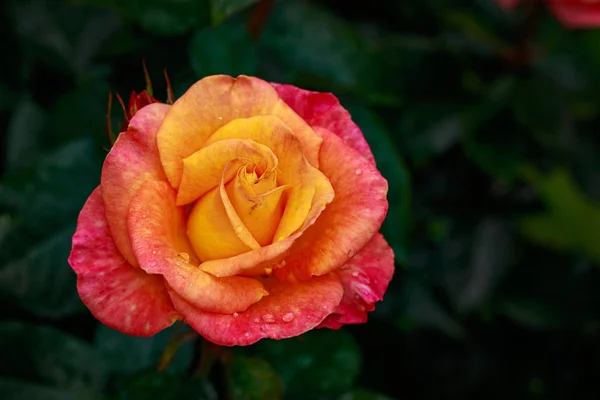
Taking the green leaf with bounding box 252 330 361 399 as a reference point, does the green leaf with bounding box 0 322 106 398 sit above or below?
above

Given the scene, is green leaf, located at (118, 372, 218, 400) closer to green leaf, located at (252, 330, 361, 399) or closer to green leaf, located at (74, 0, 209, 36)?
green leaf, located at (252, 330, 361, 399)

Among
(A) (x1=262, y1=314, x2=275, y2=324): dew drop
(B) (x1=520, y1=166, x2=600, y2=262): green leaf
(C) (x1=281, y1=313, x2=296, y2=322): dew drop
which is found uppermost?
(C) (x1=281, y1=313, x2=296, y2=322): dew drop

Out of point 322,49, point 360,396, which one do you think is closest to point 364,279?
point 360,396

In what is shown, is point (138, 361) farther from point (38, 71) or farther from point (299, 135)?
point (38, 71)

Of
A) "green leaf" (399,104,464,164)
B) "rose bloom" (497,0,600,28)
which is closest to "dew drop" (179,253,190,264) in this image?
"green leaf" (399,104,464,164)

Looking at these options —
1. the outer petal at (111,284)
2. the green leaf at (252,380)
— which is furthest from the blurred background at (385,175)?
the outer petal at (111,284)

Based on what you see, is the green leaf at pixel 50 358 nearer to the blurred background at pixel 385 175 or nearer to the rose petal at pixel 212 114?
the blurred background at pixel 385 175

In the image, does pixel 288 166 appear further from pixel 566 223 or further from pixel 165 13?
pixel 566 223
